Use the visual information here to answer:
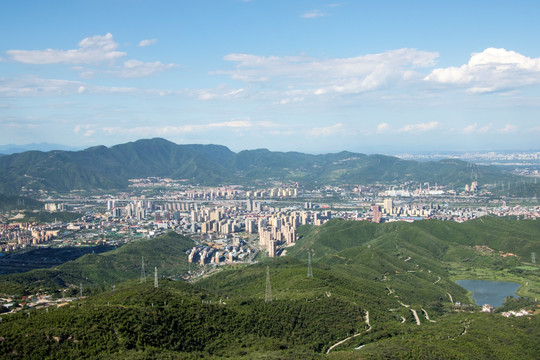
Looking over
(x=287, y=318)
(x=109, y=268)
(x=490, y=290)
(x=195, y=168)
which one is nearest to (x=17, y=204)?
(x=109, y=268)

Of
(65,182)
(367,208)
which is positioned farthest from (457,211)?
(65,182)

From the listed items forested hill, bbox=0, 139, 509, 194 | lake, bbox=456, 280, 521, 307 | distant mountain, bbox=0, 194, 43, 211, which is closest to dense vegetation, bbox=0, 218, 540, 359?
lake, bbox=456, 280, 521, 307

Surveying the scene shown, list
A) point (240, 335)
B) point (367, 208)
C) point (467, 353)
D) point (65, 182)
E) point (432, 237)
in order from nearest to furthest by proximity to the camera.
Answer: point (467, 353)
point (240, 335)
point (432, 237)
point (367, 208)
point (65, 182)

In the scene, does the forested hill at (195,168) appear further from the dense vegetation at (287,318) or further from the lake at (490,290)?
the dense vegetation at (287,318)

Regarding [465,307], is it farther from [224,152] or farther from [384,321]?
[224,152]

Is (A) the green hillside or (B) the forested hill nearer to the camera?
(A) the green hillside

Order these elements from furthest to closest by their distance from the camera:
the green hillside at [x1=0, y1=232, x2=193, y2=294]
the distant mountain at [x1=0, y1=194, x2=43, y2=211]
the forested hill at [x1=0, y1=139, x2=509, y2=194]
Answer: the forested hill at [x1=0, y1=139, x2=509, y2=194] < the distant mountain at [x1=0, y1=194, x2=43, y2=211] < the green hillside at [x1=0, y1=232, x2=193, y2=294]

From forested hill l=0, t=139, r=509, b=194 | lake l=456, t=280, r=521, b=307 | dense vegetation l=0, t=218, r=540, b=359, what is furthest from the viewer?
forested hill l=0, t=139, r=509, b=194

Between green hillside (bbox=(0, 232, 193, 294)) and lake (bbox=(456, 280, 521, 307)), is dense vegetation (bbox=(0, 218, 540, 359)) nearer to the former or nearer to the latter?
green hillside (bbox=(0, 232, 193, 294))
